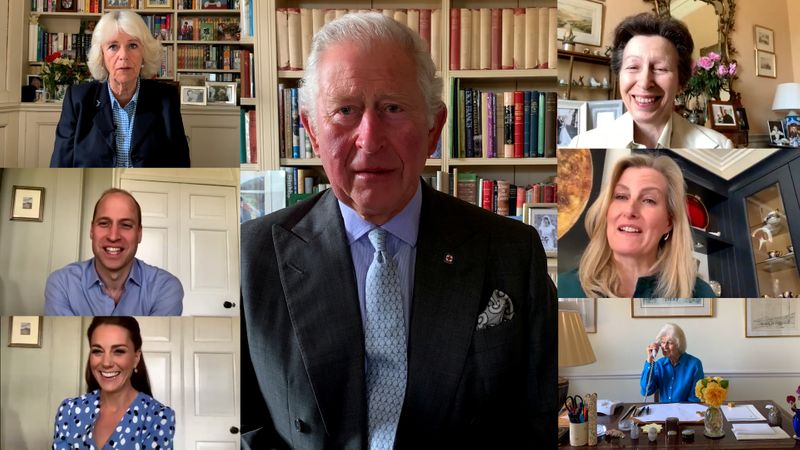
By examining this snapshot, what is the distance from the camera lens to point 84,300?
253 cm

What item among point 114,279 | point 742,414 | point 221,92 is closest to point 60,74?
point 221,92

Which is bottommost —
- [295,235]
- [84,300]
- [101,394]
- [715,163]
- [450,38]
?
[101,394]

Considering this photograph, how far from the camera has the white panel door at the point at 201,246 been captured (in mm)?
2518

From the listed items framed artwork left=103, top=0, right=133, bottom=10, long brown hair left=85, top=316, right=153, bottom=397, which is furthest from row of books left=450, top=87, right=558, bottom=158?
long brown hair left=85, top=316, right=153, bottom=397

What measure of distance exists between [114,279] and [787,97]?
203cm

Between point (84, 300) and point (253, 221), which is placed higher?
point (253, 221)

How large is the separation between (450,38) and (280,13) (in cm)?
49

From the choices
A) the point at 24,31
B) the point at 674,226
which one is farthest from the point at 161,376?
the point at 674,226

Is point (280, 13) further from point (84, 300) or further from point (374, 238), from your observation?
point (84, 300)

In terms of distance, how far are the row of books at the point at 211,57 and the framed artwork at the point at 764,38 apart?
1.51 m

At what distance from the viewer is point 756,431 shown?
102 inches

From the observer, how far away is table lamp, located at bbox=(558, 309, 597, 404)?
253 cm

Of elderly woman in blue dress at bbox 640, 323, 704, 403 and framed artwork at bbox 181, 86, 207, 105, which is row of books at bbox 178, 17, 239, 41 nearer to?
framed artwork at bbox 181, 86, 207, 105

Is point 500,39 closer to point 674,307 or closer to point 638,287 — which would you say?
point 638,287
